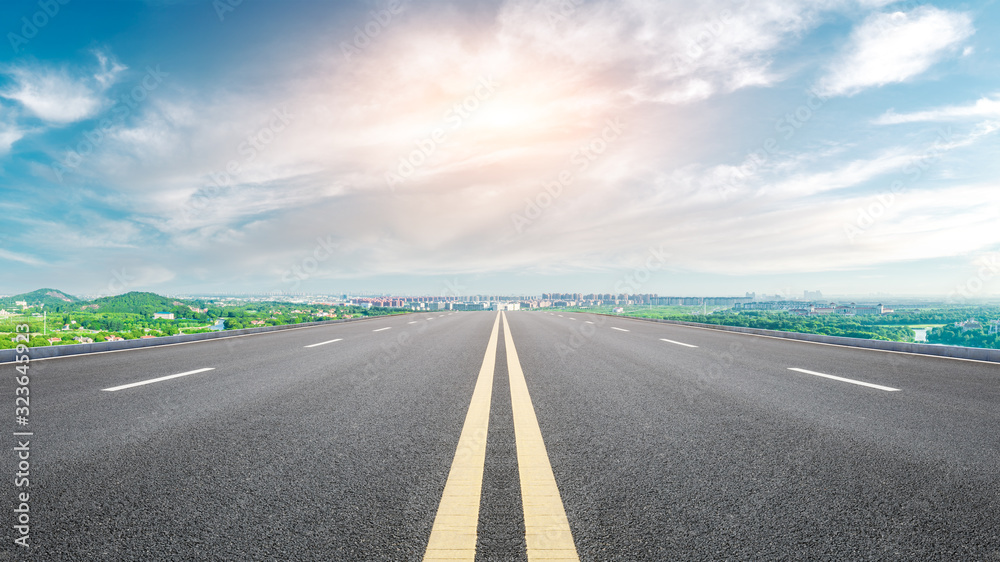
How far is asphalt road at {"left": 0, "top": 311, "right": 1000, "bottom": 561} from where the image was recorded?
2.16 m

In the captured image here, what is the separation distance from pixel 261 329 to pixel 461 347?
1213cm

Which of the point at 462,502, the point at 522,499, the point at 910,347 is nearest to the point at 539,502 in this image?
the point at 522,499

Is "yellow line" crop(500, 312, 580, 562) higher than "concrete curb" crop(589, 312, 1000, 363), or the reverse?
"yellow line" crop(500, 312, 580, 562)

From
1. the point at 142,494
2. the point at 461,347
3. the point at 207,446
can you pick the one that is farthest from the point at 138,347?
the point at 142,494

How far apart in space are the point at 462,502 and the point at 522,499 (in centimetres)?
34

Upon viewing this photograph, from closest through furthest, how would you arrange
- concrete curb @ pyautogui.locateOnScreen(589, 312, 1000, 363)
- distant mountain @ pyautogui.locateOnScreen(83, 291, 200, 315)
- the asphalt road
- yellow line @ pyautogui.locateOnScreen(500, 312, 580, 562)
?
yellow line @ pyautogui.locateOnScreen(500, 312, 580, 562) < the asphalt road < concrete curb @ pyautogui.locateOnScreen(589, 312, 1000, 363) < distant mountain @ pyautogui.locateOnScreen(83, 291, 200, 315)

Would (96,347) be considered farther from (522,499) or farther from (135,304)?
(135,304)

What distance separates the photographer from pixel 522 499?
8.48 ft

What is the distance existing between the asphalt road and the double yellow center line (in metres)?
0.03

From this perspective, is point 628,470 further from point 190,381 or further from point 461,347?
point 461,347

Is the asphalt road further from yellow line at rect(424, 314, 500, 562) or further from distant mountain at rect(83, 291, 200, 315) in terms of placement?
distant mountain at rect(83, 291, 200, 315)

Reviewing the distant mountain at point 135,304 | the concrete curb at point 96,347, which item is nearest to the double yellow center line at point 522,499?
the concrete curb at point 96,347

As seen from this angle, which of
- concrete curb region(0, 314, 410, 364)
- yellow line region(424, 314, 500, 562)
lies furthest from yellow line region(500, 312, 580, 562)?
concrete curb region(0, 314, 410, 364)

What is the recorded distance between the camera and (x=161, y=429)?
414 cm
